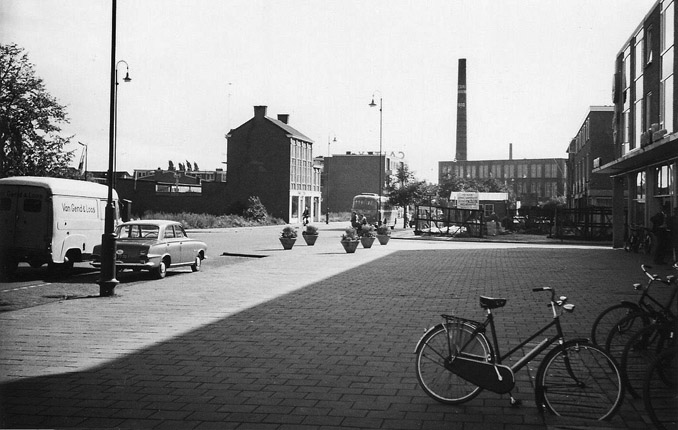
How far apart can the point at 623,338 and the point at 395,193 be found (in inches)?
2119

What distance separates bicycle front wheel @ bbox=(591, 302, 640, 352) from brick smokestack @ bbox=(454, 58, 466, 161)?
294ft

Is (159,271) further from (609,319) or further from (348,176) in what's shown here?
(348,176)

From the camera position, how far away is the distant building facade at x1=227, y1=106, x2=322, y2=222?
2881 inches

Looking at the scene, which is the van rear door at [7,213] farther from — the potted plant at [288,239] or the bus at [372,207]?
the bus at [372,207]

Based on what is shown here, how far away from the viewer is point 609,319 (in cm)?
736

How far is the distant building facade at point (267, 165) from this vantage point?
7319 centimetres

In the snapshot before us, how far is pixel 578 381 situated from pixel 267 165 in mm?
68954

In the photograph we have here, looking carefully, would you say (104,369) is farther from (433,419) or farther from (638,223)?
(638,223)

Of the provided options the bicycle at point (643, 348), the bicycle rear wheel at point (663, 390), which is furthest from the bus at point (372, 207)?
the bicycle rear wheel at point (663, 390)

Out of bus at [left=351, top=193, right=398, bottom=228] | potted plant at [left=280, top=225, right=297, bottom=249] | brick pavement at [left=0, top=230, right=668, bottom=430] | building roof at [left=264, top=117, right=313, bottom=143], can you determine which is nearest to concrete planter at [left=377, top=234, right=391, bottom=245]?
potted plant at [left=280, top=225, right=297, bottom=249]

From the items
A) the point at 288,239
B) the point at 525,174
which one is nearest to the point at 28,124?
the point at 288,239

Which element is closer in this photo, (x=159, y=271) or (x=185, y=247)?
(x=159, y=271)

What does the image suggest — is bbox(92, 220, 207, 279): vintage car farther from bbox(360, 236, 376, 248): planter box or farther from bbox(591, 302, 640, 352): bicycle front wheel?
bbox(591, 302, 640, 352): bicycle front wheel

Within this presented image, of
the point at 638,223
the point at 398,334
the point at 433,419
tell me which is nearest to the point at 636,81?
the point at 638,223
